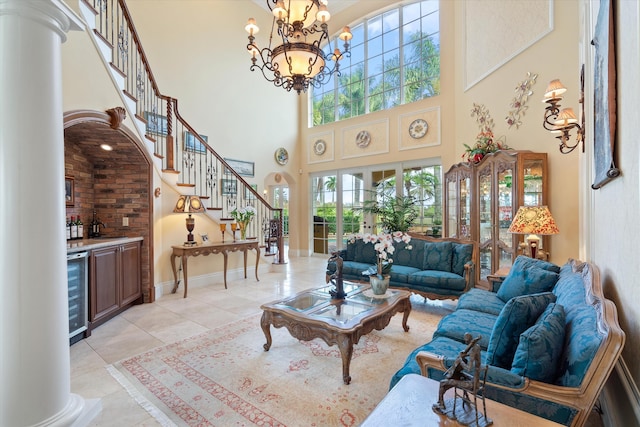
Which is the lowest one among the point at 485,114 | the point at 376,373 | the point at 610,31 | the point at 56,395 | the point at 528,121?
the point at 376,373

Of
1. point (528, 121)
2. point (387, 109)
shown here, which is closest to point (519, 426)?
point (528, 121)

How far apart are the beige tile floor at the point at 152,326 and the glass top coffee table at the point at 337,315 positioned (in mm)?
1068

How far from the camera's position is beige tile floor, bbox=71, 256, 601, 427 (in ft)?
6.90

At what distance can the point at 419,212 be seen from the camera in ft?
23.0

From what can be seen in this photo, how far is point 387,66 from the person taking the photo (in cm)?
775

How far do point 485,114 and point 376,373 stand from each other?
4858mm

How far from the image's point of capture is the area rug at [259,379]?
1956mm

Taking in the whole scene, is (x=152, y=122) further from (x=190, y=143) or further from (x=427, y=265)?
(x=427, y=265)

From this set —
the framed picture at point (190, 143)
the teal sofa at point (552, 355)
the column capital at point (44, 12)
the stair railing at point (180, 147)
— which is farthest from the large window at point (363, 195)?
the column capital at point (44, 12)

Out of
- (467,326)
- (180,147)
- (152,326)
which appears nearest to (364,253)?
(467,326)

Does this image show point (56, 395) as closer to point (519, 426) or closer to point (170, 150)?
point (519, 426)

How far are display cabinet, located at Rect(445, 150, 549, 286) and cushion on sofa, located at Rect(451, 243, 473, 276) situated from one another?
0.71 meters

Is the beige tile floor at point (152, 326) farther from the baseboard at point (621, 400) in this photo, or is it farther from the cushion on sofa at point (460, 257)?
the cushion on sofa at point (460, 257)

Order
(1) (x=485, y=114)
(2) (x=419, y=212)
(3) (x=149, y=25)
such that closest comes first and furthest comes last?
(1) (x=485, y=114), (3) (x=149, y=25), (2) (x=419, y=212)
